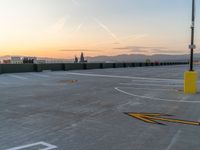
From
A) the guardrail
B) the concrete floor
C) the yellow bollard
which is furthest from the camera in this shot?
the guardrail

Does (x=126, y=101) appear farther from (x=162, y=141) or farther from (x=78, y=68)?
(x=78, y=68)

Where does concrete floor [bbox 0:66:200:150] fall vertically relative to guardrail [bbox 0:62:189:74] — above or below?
below

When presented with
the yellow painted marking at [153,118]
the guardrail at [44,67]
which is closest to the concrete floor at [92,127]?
the yellow painted marking at [153,118]

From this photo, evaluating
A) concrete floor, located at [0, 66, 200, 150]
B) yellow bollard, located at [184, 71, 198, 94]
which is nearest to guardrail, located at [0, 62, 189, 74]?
concrete floor, located at [0, 66, 200, 150]

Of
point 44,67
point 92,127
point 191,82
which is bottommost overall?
point 92,127

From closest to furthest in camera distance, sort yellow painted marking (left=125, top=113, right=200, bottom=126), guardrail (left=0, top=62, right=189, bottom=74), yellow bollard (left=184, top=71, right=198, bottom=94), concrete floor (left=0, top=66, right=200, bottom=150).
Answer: concrete floor (left=0, top=66, right=200, bottom=150) < yellow painted marking (left=125, top=113, right=200, bottom=126) < yellow bollard (left=184, top=71, right=198, bottom=94) < guardrail (left=0, top=62, right=189, bottom=74)

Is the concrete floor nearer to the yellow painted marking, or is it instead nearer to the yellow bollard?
the yellow painted marking

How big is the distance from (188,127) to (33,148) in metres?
3.76

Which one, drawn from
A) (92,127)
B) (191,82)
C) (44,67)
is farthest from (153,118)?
(44,67)

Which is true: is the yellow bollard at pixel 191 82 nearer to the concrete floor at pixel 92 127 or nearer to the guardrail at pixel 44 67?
the concrete floor at pixel 92 127

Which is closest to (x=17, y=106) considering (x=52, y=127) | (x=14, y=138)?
(x=52, y=127)

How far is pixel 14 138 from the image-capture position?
5.66 meters

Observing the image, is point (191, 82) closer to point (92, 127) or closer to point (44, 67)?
point (92, 127)

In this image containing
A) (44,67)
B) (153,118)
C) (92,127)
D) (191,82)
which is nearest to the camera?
(92,127)
